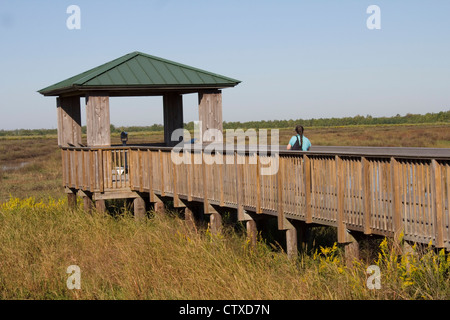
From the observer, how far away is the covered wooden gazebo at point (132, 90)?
57.1 feet

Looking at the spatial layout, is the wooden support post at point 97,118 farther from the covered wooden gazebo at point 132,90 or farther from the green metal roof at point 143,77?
the green metal roof at point 143,77

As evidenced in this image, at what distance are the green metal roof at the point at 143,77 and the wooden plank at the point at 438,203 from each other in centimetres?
1063

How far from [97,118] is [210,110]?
10.8 feet

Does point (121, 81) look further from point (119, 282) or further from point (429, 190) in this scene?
point (429, 190)

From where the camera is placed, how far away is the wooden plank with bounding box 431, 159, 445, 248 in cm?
830

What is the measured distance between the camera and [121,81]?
1755 cm

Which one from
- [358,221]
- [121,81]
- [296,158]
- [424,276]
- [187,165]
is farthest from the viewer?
[121,81]

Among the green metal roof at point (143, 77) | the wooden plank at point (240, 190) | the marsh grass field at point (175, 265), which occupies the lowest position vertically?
the marsh grass field at point (175, 265)

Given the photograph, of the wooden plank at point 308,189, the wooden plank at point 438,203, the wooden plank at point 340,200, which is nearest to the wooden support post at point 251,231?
the wooden plank at point 308,189

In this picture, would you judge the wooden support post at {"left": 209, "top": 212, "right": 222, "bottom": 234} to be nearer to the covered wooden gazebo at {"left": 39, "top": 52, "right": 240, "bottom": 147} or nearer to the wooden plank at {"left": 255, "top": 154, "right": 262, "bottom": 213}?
the wooden plank at {"left": 255, "top": 154, "right": 262, "bottom": 213}

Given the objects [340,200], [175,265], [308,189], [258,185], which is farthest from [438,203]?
[175,265]

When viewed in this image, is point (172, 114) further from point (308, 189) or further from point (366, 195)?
point (366, 195)
